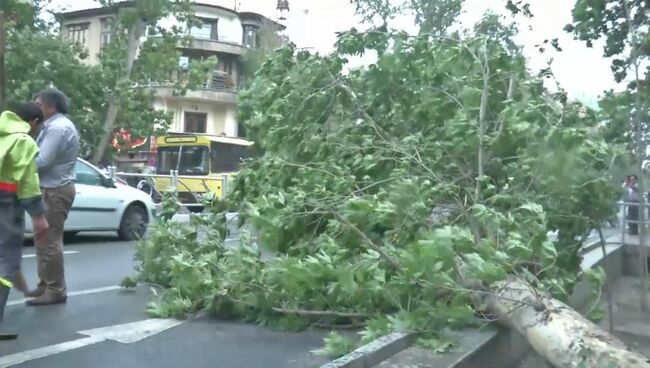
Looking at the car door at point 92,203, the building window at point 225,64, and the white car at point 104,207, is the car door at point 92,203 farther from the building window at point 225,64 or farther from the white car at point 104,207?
the building window at point 225,64

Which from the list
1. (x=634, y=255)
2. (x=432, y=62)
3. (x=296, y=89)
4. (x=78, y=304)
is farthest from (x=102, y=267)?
(x=634, y=255)

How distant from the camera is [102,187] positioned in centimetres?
1216

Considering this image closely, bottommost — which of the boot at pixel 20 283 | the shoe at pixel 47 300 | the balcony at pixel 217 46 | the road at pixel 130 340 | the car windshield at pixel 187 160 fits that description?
the road at pixel 130 340

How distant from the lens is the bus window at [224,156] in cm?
2489

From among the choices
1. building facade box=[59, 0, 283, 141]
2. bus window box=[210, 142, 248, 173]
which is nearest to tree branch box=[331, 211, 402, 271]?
bus window box=[210, 142, 248, 173]

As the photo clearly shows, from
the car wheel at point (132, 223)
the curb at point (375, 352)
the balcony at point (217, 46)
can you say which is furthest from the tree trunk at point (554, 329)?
the balcony at point (217, 46)

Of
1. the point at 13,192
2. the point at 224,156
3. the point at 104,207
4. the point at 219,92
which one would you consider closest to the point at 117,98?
the point at 224,156

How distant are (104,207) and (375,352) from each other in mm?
8589

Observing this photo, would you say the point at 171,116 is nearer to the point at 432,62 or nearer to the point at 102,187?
the point at 102,187

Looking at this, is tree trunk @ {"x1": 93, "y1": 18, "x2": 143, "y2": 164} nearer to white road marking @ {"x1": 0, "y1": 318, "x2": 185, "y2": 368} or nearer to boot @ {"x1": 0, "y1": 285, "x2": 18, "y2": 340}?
white road marking @ {"x1": 0, "y1": 318, "x2": 185, "y2": 368}

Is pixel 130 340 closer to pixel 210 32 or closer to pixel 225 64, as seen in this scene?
pixel 225 64

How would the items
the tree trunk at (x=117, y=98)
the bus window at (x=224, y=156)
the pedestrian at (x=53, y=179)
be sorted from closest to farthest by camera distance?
the pedestrian at (x=53, y=179) < the tree trunk at (x=117, y=98) < the bus window at (x=224, y=156)

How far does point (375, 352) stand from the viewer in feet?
14.5

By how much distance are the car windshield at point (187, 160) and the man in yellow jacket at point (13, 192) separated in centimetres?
1945
